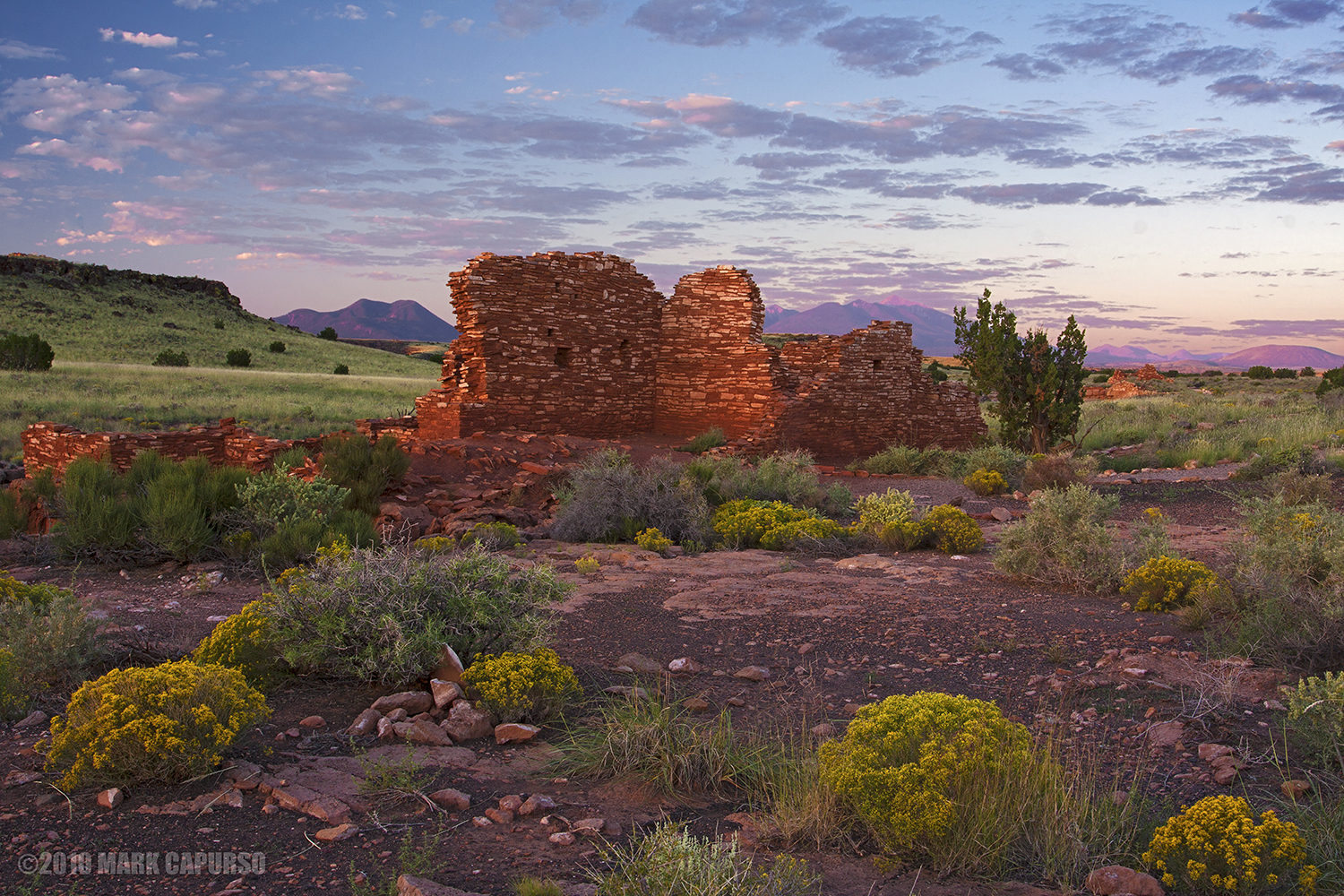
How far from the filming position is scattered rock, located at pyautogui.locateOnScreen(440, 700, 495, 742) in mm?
3979

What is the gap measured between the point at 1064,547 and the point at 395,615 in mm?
5312

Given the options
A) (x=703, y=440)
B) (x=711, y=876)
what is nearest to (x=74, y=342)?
(x=703, y=440)

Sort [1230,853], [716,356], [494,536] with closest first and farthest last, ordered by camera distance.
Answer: [1230,853] < [494,536] < [716,356]

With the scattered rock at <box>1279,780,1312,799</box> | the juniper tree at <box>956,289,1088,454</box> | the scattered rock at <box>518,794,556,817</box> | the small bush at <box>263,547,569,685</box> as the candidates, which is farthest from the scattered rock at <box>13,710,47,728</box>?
the juniper tree at <box>956,289,1088,454</box>

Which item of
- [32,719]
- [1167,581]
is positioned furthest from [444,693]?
[1167,581]

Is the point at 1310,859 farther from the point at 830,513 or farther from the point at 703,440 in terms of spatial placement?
the point at 703,440

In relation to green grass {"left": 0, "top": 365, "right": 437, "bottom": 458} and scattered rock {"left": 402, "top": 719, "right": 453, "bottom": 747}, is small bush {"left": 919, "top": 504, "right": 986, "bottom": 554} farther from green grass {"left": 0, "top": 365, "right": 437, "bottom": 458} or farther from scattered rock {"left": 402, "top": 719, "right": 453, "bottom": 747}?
green grass {"left": 0, "top": 365, "right": 437, "bottom": 458}

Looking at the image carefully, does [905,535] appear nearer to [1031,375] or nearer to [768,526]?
[768,526]

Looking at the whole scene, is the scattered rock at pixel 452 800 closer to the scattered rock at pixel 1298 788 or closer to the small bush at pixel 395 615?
the small bush at pixel 395 615

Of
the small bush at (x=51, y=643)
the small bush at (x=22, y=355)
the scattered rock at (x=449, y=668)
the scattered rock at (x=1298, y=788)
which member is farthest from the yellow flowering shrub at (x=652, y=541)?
the small bush at (x=22, y=355)

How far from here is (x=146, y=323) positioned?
170ft

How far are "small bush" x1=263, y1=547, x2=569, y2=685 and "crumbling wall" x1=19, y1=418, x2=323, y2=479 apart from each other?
9.10 meters

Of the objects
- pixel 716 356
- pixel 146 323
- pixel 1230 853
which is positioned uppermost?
pixel 146 323

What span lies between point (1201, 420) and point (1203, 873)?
25.1m
